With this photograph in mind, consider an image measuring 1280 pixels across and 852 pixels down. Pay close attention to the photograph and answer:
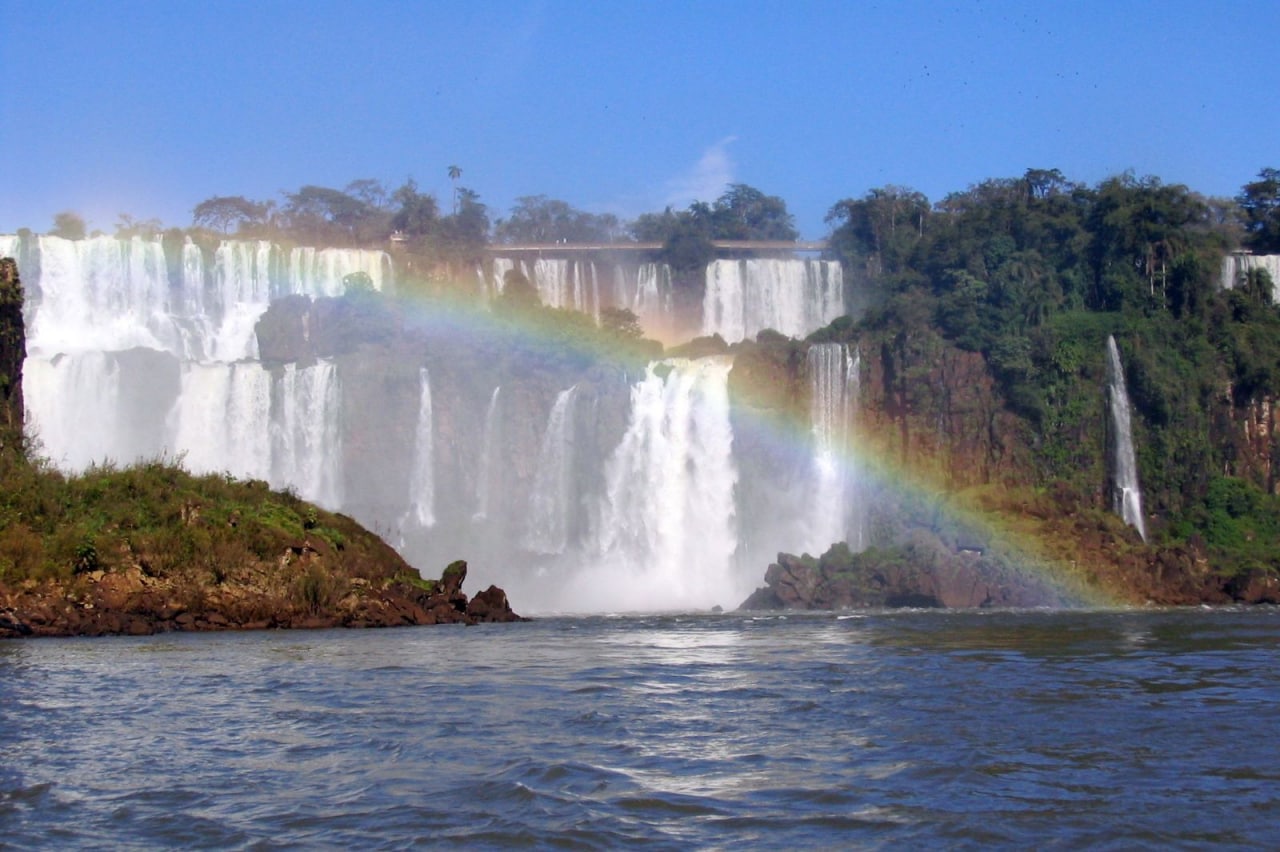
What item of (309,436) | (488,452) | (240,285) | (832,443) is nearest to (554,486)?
(488,452)

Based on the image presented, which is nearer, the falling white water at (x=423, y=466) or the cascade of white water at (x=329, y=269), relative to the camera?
the falling white water at (x=423, y=466)

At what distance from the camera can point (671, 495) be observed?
194 ft

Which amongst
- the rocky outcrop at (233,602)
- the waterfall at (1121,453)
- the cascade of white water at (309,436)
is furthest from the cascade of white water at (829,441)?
the rocky outcrop at (233,602)

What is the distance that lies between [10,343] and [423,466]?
30363 millimetres

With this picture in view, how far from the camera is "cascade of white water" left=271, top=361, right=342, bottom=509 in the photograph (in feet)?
201

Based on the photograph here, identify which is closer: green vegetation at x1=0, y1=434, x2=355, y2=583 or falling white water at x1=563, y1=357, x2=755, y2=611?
green vegetation at x1=0, y1=434, x2=355, y2=583

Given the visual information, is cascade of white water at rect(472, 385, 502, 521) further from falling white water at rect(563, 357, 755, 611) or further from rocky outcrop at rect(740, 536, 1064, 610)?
rocky outcrop at rect(740, 536, 1064, 610)

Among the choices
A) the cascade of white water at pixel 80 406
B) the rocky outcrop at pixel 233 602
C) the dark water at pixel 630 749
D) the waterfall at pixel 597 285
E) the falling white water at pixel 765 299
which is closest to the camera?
the dark water at pixel 630 749

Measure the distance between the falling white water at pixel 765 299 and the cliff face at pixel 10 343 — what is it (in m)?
42.4

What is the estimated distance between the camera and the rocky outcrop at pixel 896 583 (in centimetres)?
4819

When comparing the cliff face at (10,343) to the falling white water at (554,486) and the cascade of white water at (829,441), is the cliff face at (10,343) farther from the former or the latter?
the cascade of white water at (829,441)

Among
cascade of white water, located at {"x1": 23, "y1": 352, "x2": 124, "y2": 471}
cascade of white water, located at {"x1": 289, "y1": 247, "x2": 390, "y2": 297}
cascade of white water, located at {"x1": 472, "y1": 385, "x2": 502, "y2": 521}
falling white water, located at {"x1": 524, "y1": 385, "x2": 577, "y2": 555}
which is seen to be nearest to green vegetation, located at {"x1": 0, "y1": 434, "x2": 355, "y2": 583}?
falling white water, located at {"x1": 524, "y1": 385, "x2": 577, "y2": 555}

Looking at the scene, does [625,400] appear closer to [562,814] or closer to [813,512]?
[813,512]

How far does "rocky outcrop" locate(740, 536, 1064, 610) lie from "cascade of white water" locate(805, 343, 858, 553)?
848cm
